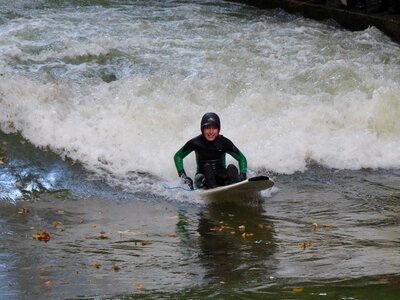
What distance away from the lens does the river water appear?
6156 mm

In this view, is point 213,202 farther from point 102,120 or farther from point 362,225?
point 102,120

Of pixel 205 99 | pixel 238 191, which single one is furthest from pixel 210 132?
pixel 205 99

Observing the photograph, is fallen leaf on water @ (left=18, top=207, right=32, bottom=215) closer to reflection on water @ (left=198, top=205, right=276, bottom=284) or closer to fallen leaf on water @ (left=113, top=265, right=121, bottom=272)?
reflection on water @ (left=198, top=205, right=276, bottom=284)

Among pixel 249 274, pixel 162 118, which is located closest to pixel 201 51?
pixel 162 118

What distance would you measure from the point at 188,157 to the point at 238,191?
1.93 m

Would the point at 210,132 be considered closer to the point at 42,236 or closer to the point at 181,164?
the point at 181,164

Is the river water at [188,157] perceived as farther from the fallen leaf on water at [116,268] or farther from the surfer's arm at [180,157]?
the surfer's arm at [180,157]

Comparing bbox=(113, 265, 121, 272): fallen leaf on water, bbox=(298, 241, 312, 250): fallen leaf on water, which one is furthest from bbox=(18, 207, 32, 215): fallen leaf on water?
bbox=(298, 241, 312, 250): fallen leaf on water

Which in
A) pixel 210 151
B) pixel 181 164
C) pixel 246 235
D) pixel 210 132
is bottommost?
pixel 246 235

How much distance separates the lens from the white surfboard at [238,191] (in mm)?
8477

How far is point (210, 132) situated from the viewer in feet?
30.1

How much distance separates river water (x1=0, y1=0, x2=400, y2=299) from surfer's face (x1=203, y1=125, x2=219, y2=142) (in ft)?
2.37

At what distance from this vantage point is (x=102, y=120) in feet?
37.6

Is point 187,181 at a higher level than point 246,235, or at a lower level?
higher
